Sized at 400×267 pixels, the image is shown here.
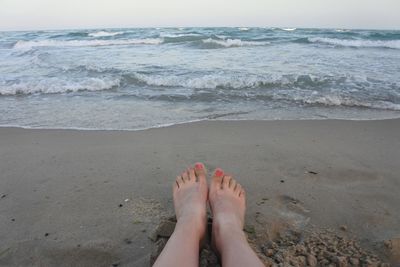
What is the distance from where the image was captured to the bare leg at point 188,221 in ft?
4.40

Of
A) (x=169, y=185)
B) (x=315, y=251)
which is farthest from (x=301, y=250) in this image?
(x=169, y=185)

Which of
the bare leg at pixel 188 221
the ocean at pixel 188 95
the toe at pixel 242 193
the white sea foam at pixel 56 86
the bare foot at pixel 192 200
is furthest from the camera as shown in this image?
the white sea foam at pixel 56 86

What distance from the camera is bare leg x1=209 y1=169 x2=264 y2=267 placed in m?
1.36

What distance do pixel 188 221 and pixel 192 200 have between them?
11.3 inches

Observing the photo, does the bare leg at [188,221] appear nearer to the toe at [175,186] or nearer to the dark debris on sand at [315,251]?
the toe at [175,186]

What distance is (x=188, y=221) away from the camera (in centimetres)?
168

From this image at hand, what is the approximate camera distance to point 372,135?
339cm

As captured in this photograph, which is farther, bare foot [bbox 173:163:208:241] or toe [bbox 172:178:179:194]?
toe [bbox 172:178:179:194]

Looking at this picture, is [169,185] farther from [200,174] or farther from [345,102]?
[345,102]

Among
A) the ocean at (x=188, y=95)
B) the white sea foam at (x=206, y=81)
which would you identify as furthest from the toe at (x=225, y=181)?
the white sea foam at (x=206, y=81)

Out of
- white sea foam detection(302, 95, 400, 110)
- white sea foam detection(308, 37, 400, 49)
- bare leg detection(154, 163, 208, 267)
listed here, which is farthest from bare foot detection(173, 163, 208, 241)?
white sea foam detection(308, 37, 400, 49)

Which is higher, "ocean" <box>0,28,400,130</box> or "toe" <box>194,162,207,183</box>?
"toe" <box>194,162,207,183</box>

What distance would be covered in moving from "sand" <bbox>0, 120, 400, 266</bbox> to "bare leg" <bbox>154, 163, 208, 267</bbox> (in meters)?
0.14

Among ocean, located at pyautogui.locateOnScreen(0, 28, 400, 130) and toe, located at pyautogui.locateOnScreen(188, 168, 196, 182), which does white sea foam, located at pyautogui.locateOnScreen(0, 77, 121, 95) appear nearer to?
ocean, located at pyautogui.locateOnScreen(0, 28, 400, 130)
